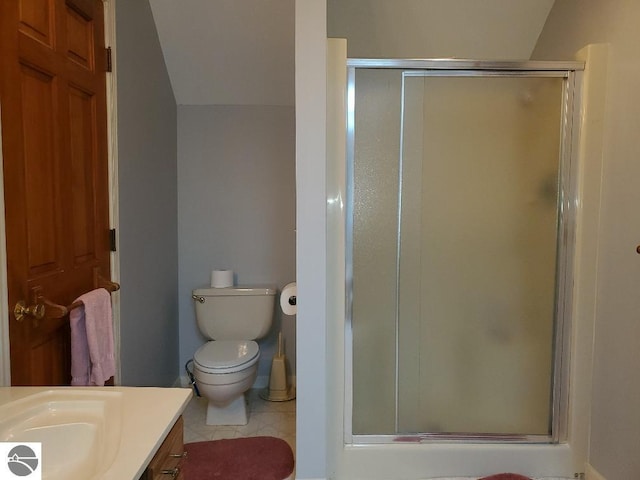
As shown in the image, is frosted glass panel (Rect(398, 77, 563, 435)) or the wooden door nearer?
the wooden door

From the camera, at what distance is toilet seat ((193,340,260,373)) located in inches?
91.7

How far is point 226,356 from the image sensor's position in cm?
244

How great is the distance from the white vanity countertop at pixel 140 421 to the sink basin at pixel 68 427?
0.02m

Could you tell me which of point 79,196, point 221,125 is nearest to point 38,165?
point 79,196

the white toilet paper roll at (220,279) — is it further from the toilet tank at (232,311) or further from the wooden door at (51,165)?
the wooden door at (51,165)

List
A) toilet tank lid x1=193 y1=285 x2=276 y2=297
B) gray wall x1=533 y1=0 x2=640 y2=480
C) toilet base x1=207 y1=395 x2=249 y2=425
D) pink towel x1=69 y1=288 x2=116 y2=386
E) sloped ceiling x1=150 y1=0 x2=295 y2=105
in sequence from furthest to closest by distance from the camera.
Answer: toilet tank lid x1=193 y1=285 x2=276 y2=297 < toilet base x1=207 y1=395 x2=249 y2=425 < sloped ceiling x1=150 y1=0 x2=295 y2=105 < gray wall x1=533 y1=0 x2=640 y2=480 < pink towel x1=69 y1=288 x2=116 y2=386

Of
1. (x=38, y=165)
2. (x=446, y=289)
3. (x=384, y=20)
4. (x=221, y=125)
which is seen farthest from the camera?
(x=221, y=125)

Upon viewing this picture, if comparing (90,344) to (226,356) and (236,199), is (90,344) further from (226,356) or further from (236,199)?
(236,199)

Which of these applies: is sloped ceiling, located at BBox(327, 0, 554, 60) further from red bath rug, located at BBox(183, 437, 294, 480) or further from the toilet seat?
red bath rug, located at BBox(183, 437, 294, 480)

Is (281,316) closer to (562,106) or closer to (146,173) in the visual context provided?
(146,173)

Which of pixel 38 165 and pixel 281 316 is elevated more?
pixel 38 165

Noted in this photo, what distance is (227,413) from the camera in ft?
8.30

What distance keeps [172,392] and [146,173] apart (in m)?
1.55

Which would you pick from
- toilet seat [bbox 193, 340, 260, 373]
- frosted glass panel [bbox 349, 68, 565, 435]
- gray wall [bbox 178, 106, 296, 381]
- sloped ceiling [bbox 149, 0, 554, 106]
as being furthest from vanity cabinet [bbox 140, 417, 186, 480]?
sloped ceiling [bbox 149, 0, 554, 106]
